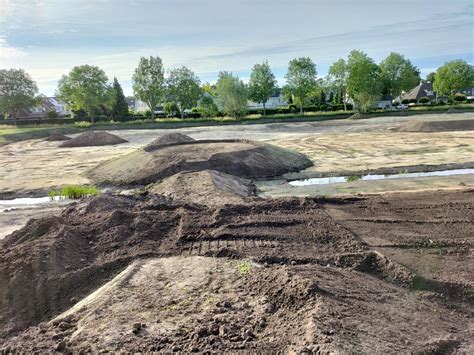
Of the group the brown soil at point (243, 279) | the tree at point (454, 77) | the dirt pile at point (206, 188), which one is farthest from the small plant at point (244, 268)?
the tree at point (454, 77)

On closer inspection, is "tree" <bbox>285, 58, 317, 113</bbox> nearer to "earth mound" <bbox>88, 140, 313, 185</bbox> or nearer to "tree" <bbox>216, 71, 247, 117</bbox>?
"tree" <bbox>216, 71, 247, 117</bbox>

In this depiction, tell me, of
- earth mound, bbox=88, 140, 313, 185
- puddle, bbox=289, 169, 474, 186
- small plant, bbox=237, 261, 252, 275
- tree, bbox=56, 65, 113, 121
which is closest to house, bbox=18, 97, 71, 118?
tree, bbox=56, 65, 113, 121

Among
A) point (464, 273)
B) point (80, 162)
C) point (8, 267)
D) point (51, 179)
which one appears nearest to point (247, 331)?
point (464, 273)

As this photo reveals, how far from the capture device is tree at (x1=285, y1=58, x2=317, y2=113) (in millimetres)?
62500

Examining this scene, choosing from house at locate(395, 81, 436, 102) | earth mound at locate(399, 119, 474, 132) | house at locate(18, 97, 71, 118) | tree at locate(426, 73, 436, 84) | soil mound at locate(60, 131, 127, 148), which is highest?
tree at locate(426, 73, 436, 84)

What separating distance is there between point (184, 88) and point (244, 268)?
59.4 m

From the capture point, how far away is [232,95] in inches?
2292

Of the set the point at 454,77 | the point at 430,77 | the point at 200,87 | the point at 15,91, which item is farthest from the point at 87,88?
the point at 430,77

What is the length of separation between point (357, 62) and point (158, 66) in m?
30.8

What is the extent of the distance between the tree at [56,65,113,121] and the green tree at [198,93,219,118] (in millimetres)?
13849

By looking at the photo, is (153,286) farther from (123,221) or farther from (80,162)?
(80,162)

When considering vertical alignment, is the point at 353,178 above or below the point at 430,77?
below

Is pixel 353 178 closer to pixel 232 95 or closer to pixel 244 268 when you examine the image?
pixel 244 268

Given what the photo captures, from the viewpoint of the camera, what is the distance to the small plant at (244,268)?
6808 mm
